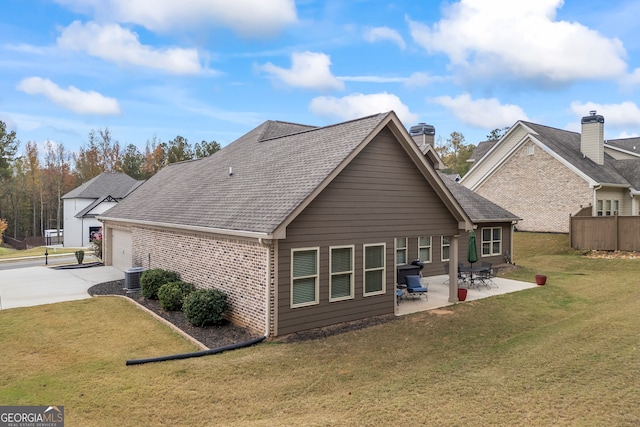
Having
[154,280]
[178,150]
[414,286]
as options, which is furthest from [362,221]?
[178,150]

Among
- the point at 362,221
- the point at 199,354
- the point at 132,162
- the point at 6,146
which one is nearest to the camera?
the point at 199,354

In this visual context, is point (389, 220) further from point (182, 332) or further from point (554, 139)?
point (554, 139)

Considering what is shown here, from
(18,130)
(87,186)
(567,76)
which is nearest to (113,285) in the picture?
(567,76)

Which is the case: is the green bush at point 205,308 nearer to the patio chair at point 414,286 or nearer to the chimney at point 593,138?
the patio chair at point 414,286

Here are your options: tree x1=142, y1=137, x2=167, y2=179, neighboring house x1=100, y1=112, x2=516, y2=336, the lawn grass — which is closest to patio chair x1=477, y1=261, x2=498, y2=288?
neighboring house x1=100, y1=112, x2=516, y2=336

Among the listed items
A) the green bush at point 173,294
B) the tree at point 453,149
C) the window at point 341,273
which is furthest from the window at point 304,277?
the tree at point 453,149

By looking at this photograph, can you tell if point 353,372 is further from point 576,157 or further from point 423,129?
point 576,157
